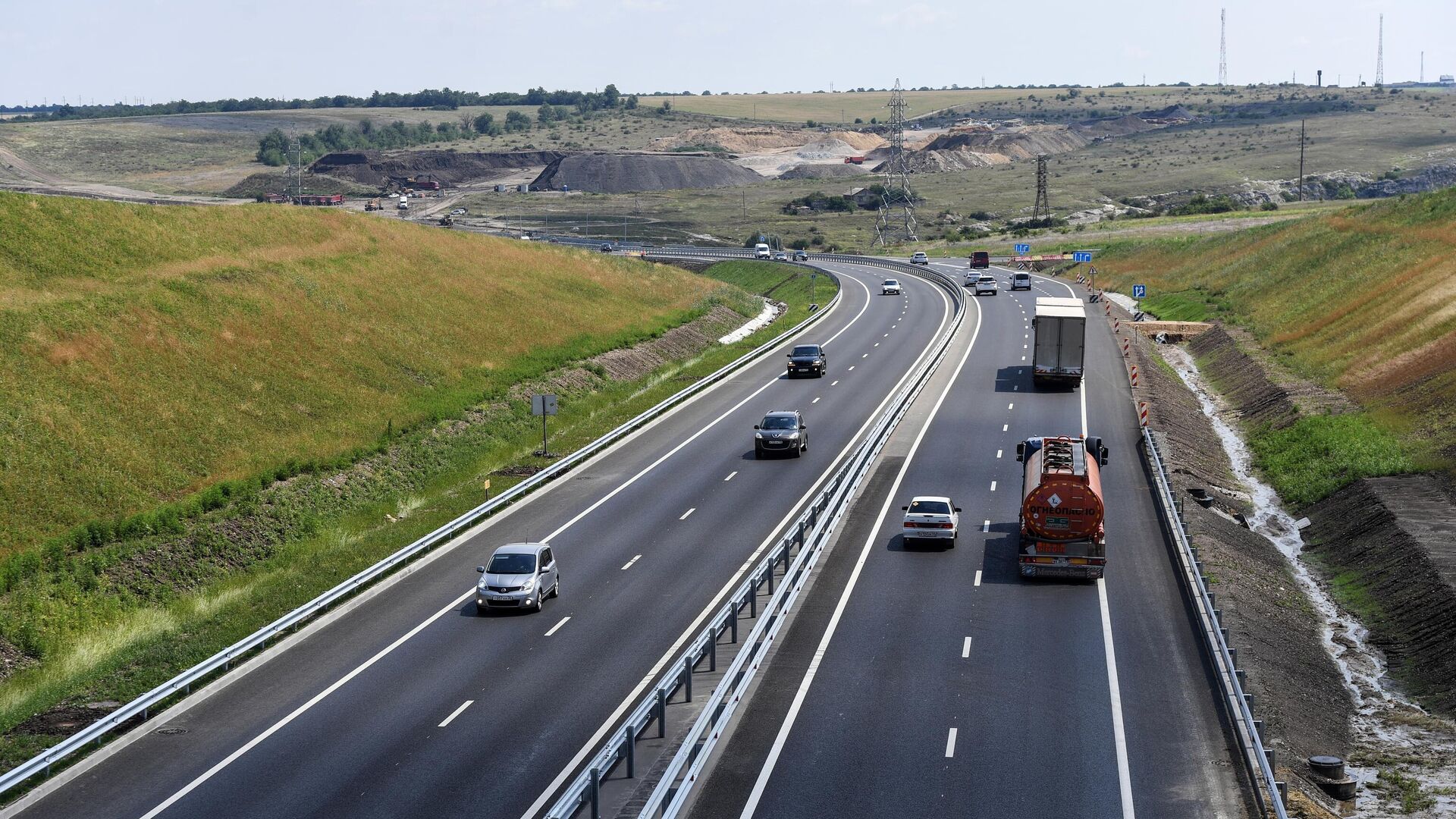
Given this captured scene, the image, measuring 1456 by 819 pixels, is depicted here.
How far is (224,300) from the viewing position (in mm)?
62562

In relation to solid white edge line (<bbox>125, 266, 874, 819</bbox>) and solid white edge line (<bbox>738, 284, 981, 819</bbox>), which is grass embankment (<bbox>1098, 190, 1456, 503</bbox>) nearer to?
solid white edge line (<bbox>738, 284, 981, 819</bbox>)

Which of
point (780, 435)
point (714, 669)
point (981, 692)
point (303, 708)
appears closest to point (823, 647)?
point (714, 669)

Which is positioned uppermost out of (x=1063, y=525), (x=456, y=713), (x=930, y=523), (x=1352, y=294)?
(x=1352, y=294)

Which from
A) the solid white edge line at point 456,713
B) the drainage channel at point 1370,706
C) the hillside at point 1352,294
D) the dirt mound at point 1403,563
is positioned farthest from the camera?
the hillside at point 1352,294

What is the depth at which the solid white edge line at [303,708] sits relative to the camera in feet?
73.3

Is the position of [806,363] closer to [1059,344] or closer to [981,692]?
[1059,344]

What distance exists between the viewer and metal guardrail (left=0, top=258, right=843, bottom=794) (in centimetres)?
2330

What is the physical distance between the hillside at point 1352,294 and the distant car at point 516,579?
101 feet

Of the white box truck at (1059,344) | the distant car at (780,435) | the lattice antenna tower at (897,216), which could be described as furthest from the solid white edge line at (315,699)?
the lattice antenna tower at (897,216)

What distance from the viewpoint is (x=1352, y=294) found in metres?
77.6

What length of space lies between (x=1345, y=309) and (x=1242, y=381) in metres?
11.2

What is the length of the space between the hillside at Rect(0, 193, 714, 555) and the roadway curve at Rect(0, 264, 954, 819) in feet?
37.9

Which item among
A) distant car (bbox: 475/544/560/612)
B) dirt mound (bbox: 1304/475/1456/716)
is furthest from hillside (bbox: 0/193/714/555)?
dirt mound (bbox: 1304/475/1456/716)

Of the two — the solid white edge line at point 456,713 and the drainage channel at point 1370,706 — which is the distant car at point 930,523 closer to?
the drainage channel at point 1370,706
